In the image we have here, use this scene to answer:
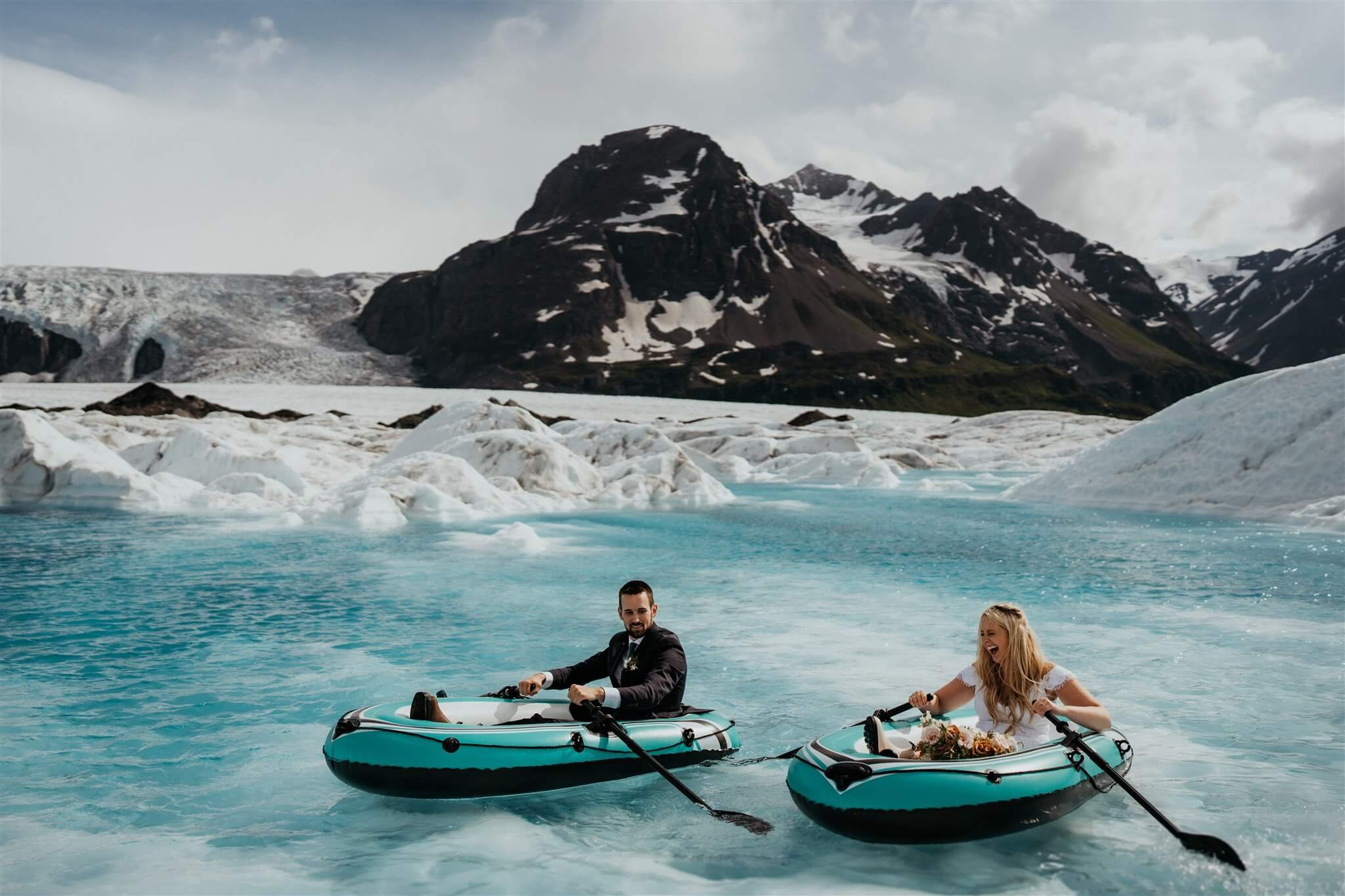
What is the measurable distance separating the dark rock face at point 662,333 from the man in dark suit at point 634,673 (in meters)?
136

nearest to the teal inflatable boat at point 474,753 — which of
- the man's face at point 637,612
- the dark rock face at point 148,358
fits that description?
the man's face at point 637,612

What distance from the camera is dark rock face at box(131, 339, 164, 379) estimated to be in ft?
468

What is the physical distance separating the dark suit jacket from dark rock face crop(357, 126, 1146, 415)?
446 ft

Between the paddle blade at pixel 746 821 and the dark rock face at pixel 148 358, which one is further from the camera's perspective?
the dark rock face at pixel 148 358

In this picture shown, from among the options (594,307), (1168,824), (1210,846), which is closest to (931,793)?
(1168,824)

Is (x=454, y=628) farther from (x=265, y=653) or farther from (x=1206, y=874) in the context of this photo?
(x=1206, y=874)

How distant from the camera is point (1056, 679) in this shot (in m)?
7.02

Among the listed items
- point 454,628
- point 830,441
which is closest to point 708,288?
point 830,441

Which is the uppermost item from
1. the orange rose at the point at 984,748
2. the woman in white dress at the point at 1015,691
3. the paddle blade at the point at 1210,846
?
the woman in white dress at the point at 1015,691

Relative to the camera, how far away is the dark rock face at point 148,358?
143 m

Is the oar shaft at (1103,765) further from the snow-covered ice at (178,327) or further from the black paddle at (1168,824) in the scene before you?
the snow-covered ice at (178,327)

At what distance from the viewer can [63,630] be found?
1465 cm

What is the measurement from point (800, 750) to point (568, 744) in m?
1.87

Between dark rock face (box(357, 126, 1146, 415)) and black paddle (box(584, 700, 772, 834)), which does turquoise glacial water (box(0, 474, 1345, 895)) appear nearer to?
black paddle (box(584, 700, 772, 834))
